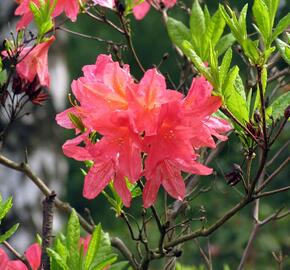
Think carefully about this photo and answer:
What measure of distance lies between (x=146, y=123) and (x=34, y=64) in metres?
0.73

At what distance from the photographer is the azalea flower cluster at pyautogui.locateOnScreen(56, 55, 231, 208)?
167 cm

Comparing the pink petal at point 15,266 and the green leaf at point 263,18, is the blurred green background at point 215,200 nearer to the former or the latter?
the pink petal at point 15,266

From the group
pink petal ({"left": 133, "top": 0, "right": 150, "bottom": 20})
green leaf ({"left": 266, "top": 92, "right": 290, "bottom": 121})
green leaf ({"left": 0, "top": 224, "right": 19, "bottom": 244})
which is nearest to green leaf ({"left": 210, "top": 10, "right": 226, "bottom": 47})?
green leaf ({"left": 266, "top": 92, "right": 290, "bottom": 121})

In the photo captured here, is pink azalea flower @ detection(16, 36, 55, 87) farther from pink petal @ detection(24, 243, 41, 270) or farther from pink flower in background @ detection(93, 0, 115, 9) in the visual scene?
pink petal @ detection(24, 243, 41, 270)

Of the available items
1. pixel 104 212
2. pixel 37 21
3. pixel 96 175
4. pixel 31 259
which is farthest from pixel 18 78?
pixel 104 212

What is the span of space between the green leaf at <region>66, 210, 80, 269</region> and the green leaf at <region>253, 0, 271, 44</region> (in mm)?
493

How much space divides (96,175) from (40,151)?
5.29m

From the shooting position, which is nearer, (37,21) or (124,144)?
(124,144)

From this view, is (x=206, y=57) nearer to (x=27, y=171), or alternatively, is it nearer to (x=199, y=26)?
(x=199, y=26)

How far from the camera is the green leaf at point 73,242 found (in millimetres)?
1735

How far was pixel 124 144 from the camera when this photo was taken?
1703mm

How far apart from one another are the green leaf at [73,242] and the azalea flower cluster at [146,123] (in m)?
0.12

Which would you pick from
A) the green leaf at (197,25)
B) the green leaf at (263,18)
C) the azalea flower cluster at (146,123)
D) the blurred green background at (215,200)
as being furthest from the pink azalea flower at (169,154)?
the blurred green background at (215,200)

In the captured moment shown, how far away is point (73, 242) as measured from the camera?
1.75m
